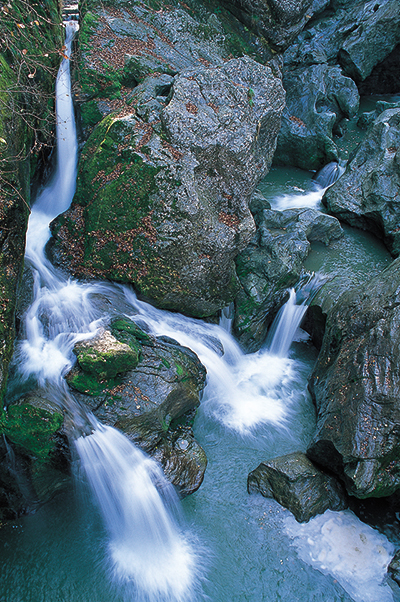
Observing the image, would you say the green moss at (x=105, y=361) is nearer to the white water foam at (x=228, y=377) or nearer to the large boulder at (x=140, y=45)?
the white water foam at (x=228, y=377)

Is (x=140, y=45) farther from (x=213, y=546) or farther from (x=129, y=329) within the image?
(x=213, y=546)

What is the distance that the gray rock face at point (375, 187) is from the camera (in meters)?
11.8

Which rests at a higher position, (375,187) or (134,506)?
(375,187)

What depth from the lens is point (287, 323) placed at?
32.5ft

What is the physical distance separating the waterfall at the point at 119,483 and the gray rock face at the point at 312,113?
35.7ft

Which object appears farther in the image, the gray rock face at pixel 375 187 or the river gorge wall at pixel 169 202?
the gray rock face at pixel 375 187

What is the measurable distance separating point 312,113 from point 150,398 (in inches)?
532

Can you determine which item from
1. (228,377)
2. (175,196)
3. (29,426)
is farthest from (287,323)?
(29,426)

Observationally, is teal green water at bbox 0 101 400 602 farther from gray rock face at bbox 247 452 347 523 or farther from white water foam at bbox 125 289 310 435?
white water foam at bbox 125 289 310 435

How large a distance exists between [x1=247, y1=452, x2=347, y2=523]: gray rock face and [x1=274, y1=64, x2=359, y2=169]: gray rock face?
1205cm

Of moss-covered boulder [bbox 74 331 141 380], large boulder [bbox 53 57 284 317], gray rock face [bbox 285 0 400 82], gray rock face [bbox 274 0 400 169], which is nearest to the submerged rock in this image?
moss-covered boulder [bbox 74 331 141 380]

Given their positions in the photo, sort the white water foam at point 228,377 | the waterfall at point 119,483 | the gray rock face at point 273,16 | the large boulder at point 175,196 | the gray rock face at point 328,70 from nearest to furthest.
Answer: the waterfall at point 119,483
the large boulder at point 175,196
the white water foam at point 228,377
the gray rock face at point 273,16
the gray rock face at point 328,70

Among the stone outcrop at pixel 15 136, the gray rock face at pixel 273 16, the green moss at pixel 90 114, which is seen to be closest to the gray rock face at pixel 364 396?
the stone outcrop at pixel 15 136

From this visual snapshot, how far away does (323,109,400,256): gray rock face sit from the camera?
11.8 metres
